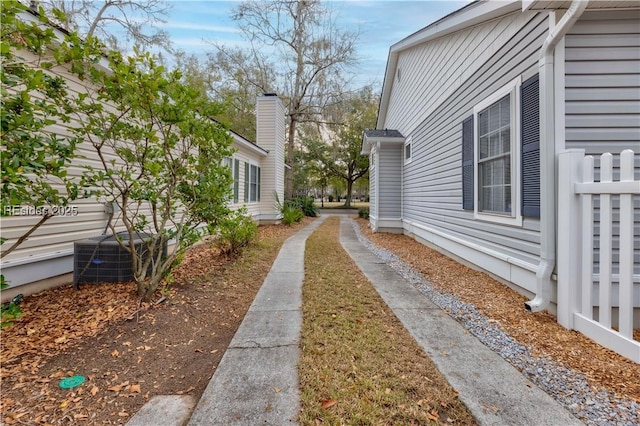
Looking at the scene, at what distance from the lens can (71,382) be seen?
205cm

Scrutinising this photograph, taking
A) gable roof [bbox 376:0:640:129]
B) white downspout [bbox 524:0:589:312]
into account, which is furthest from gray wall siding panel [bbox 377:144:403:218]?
white downspout [bbox 524:0:589:312]

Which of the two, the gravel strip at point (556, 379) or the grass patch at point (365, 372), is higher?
the grass patch at point (365, 372)

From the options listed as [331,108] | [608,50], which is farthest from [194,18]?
[331,108]

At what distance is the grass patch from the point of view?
1.70 m

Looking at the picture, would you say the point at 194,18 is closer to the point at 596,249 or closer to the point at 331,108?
the point at 596,249

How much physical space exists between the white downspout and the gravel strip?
709mm

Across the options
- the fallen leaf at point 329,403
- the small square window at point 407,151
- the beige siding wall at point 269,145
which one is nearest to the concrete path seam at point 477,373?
the fallen leaf at point 329,403

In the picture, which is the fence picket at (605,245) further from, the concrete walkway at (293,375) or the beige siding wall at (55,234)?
the beige siding wall at (55,234)

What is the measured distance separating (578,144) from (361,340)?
310 cm

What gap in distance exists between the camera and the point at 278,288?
161 inches

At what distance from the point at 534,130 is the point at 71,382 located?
16.3 ft

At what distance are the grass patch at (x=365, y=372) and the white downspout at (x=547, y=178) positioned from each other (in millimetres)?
1630

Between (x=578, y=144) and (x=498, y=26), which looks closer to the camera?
(x=578, y=144)

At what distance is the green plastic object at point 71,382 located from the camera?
2010mm
